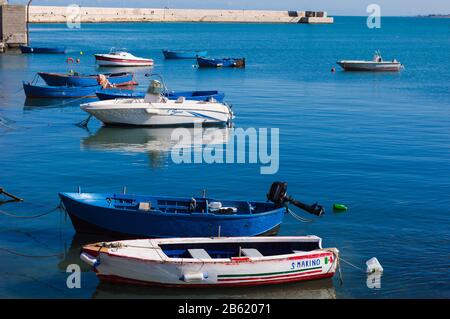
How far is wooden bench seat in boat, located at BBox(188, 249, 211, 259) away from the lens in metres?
20.1

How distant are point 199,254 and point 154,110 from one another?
22442 millimetres

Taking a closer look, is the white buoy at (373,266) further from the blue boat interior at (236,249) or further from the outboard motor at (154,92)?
the outboard motor at (154,92)

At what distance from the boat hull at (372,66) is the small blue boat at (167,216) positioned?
6049 centimetres

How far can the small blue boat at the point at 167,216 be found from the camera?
2234 cm

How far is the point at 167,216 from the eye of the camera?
22344mm

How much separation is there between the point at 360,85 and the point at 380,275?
49.6 meters

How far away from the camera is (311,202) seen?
28.7 m

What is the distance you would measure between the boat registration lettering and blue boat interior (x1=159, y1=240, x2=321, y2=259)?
738mm

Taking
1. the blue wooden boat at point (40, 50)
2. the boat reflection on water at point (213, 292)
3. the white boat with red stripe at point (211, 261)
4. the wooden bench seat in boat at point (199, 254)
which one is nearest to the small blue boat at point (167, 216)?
the white boat with red stripe at point (211, 261)

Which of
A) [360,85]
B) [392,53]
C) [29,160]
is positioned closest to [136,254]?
[29,160]

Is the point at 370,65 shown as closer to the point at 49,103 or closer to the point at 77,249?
the point at 49,103

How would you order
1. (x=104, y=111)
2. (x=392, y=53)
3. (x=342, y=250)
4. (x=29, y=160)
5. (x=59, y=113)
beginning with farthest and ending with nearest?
1. (x=392, y=53)
2. (x=59, y=113)
3. (x=104, y=111)
4. (x=29, y=160)
5. (x=342, y=250)

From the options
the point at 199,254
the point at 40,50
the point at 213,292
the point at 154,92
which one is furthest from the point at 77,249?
the point at 40,50

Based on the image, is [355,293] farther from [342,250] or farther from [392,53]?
[392,53]
